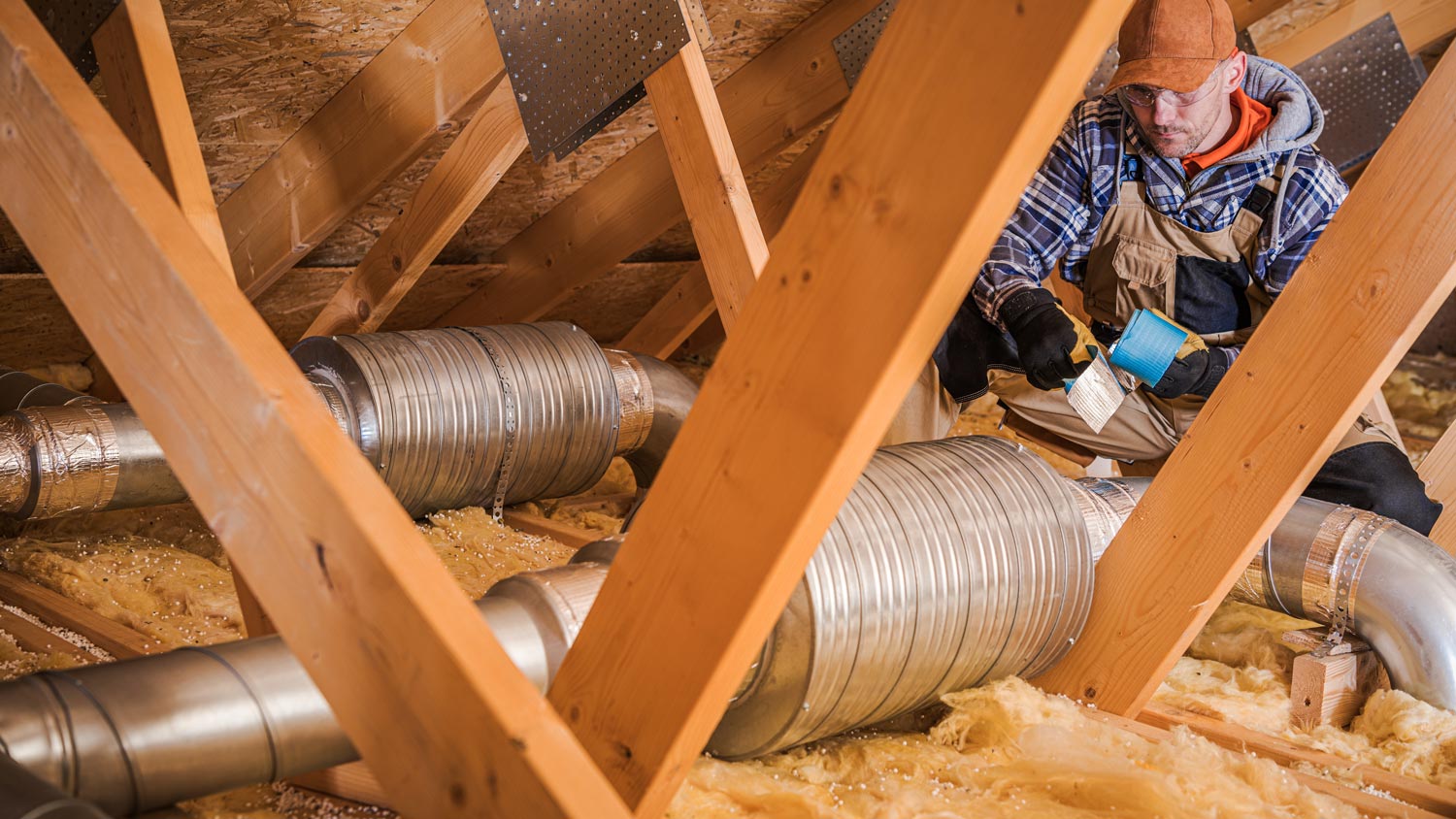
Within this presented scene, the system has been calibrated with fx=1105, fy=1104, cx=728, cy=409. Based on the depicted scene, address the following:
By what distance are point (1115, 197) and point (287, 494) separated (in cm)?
198

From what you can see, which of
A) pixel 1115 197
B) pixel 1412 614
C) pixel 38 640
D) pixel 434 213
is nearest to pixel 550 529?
pixel 434 213

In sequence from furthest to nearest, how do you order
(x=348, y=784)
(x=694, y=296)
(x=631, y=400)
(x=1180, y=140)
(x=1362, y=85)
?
(x=694, y=296)
(x=1362, y=85)
(x=631, y=400)
(x=1180, y=140)
(x=348, y=784)

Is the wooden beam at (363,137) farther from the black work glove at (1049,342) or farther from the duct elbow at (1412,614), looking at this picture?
the duct elbow at (1412,614)

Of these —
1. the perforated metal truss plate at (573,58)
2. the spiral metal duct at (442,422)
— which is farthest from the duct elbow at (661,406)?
the perforated metal truss plate at (573,58)

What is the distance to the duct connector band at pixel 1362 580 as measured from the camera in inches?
69.8

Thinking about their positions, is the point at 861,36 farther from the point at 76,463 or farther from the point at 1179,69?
the point at 76,463

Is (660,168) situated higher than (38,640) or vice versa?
(660,168)

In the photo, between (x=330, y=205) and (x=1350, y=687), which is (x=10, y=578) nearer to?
(x=330, y=205)

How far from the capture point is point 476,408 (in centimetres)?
245

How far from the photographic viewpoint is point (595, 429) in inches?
105

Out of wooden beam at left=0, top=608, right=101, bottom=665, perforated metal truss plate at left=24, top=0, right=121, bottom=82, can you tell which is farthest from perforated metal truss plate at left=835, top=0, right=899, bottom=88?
wooden beam at left=0, top=608, right=101, bottom=665

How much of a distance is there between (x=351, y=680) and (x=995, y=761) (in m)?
0.94

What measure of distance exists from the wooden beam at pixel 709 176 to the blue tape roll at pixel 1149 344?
676 millimetres

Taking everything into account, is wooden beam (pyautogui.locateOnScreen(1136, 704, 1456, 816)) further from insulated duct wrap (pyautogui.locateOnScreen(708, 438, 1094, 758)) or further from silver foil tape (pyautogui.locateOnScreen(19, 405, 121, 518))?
silver foil tape (pyautogui.locateOnScreen(19, 405, 121, 518))
